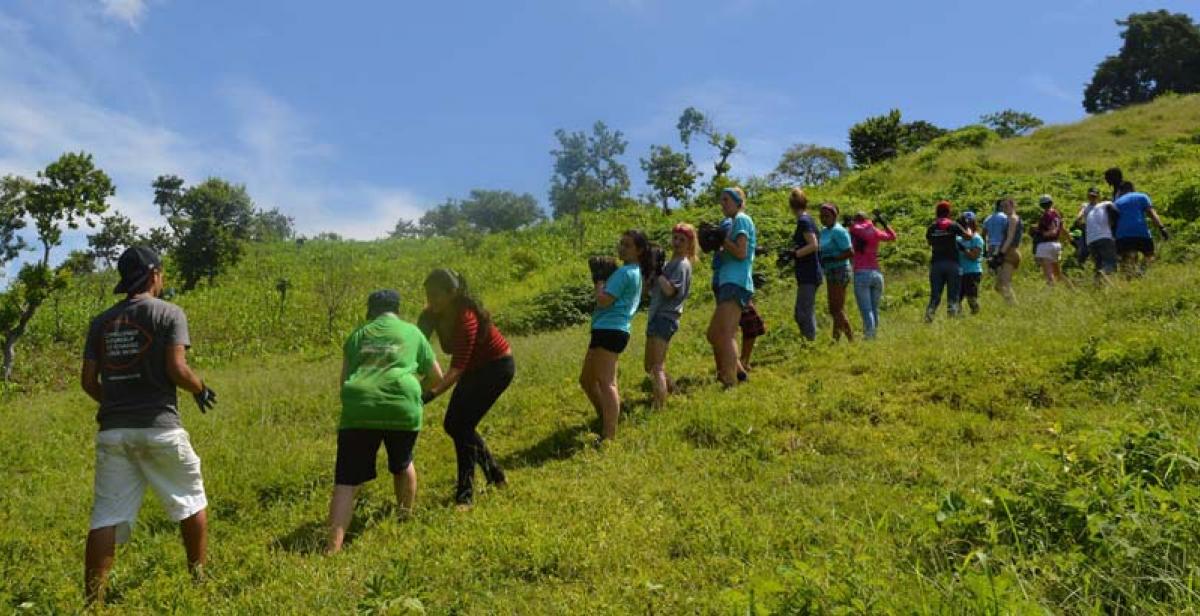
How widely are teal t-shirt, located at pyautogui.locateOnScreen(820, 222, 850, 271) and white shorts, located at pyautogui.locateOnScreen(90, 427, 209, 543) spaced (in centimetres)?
670

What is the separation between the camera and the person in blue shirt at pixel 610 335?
238 inches

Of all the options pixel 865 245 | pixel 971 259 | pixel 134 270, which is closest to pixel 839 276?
pixel 865 245

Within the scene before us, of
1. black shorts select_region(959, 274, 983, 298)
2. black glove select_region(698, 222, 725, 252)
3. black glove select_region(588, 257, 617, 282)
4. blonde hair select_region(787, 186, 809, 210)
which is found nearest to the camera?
black glove select_region(588, 257, 617, 282)

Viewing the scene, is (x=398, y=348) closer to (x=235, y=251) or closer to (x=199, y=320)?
(x=199, y=320)

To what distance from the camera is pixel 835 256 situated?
332 inches

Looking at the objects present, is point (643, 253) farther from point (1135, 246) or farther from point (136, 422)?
point (1135, 246)

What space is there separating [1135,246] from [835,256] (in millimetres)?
4315

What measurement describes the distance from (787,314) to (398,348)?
912cm

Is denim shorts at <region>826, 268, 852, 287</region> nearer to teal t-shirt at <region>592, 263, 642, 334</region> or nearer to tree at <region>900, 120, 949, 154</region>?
teal t-shirt at <region>592, 263, 642, 334</region>

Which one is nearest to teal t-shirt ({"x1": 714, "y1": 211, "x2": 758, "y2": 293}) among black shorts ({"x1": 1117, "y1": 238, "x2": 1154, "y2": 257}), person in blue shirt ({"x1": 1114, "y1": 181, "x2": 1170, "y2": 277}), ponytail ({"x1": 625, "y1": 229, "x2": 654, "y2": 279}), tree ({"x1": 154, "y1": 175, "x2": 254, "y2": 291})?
ponytail ({"x1": 625, "y1": 229, "x2": 654, "y2": 279})

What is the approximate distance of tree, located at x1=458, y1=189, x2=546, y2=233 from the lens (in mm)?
72688

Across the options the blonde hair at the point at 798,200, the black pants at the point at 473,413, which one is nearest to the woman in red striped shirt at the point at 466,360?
the black pants at the point at 473,413

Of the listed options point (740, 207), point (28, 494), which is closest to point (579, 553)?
point (740, 207)

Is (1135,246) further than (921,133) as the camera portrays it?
No
